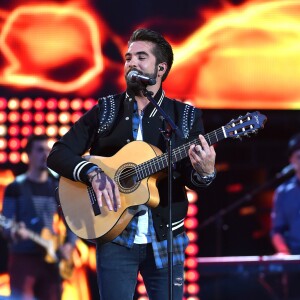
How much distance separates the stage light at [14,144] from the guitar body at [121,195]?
3165 mm

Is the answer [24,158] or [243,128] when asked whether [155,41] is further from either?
[24,158]

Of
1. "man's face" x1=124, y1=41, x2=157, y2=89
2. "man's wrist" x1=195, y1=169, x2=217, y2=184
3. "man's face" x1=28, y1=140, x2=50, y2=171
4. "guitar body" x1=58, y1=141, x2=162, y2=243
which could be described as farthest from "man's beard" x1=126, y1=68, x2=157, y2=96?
"man's face" x1=28, y1=140, x2=50, y2=171

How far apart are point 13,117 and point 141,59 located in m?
3.39

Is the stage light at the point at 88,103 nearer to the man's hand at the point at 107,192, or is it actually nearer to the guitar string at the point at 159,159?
the guitar string at the point at 159,159

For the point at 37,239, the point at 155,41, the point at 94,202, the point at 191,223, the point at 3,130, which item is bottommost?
the point at 94,202

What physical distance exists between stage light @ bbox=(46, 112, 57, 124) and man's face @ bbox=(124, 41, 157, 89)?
3.25m

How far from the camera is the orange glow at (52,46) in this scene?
7.43 meters

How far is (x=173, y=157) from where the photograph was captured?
4.08m

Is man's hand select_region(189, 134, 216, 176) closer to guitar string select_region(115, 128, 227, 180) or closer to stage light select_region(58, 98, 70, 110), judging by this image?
guitar string select_region(115, 128, 227, 180)

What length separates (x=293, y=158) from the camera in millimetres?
7590

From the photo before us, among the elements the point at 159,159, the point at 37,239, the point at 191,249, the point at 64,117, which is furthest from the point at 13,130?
the point at 159,159

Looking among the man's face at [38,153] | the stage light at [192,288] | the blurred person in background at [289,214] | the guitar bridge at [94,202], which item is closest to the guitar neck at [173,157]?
the guitar bridge at [94,202]

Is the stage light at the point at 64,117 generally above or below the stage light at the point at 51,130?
above

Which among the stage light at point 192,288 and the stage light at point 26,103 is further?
the stage light at point 26,103
